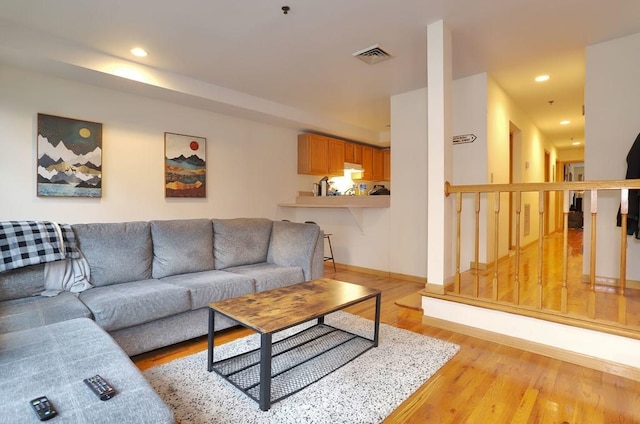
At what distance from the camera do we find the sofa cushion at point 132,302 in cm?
207

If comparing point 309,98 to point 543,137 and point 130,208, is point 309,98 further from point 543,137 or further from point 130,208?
point 543,137

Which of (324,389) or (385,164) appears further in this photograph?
(385,164)

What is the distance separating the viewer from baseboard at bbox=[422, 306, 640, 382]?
2021 mm

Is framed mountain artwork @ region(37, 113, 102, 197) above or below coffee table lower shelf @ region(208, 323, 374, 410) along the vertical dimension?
above

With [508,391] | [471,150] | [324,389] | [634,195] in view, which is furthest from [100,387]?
[471,150]

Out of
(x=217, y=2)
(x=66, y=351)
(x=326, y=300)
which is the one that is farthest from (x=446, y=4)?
(x=66, y=351)

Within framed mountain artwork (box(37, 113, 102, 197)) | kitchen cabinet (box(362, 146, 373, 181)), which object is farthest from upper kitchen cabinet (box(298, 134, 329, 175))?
framed mountain artwork (box(37, 113, 102, 197))

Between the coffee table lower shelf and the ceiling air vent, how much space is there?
8.38 feet

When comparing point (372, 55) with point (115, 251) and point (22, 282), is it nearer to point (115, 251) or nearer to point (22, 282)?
point (115, 251)

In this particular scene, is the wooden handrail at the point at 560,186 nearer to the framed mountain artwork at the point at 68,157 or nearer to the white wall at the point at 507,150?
the white wall at the point at 507,150

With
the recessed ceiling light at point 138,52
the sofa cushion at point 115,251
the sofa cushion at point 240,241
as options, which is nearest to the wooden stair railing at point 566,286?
the sofa cushion at point 240,241

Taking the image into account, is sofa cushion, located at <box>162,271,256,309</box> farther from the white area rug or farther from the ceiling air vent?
the ceiling air vent

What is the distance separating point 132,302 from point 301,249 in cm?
157

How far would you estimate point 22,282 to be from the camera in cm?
222
